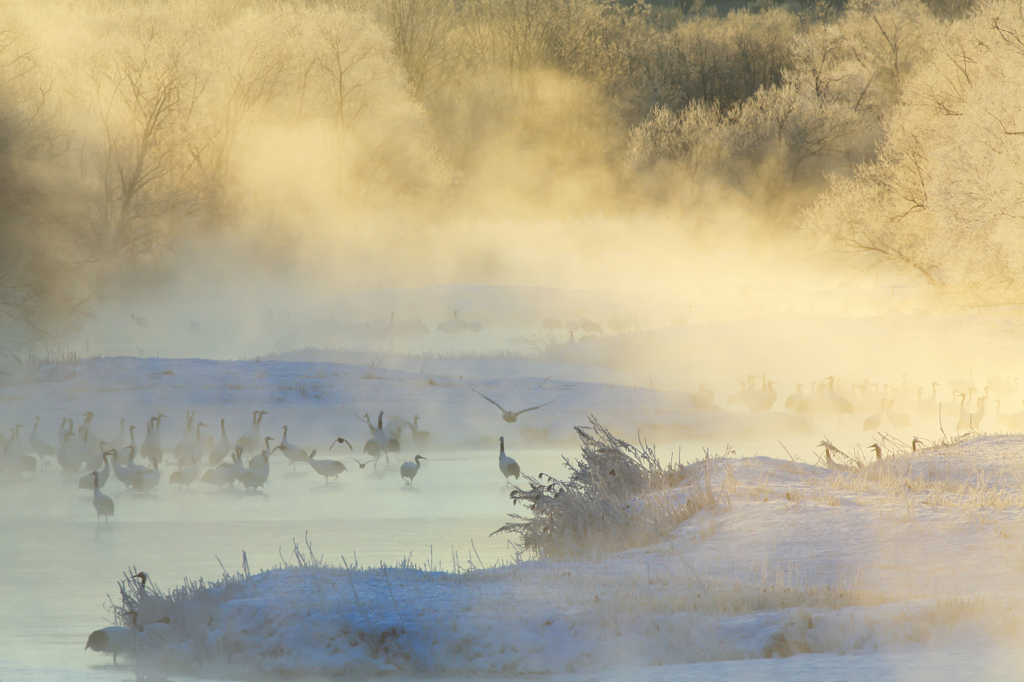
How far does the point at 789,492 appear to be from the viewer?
862cm

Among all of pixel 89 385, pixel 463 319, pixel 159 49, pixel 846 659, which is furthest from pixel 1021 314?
pixel 159 49

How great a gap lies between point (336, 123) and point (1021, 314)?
22.6 meters

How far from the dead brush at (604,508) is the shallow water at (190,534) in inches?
16.9

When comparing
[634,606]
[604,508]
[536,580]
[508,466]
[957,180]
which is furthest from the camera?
[957,180]

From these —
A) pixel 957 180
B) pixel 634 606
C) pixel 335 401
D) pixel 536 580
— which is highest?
pixel 957 180

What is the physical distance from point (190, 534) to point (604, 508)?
3691 mm

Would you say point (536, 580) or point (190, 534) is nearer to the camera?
point (536, 580)

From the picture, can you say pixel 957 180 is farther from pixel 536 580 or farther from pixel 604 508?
pixel 536 580

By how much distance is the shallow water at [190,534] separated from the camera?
692 centimetres

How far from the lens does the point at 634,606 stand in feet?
19.8

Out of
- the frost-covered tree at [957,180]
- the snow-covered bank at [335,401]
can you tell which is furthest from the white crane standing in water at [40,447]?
the frost-covered tree at [957,180]

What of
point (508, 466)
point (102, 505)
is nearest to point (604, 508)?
point (508, 466)

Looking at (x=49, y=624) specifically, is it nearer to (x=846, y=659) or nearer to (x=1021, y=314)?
(x=846, y=659)

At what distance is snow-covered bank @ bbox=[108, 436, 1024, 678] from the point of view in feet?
18.7
